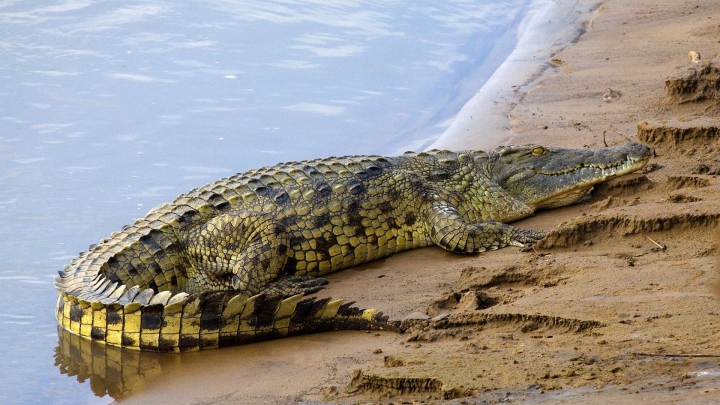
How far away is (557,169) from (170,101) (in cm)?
441

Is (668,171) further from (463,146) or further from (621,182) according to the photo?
(463,146)

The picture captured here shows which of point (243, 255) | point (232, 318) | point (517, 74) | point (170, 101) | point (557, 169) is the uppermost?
point (517, 74)

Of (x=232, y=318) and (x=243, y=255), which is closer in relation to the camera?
(x=232, y=318)

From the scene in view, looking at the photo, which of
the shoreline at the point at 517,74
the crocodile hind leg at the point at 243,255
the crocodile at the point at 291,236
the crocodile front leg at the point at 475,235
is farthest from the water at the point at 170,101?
the crocodile front leg at the point at 475,235

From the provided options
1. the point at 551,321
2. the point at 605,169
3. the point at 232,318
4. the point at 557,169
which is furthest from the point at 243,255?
the point at 605,169

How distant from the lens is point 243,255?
533cm

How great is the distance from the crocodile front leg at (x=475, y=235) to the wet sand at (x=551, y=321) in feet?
0.34

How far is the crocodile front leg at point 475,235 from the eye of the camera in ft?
18.6

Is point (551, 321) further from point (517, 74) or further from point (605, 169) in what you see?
point (517, 74)

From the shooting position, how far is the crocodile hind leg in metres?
5.31

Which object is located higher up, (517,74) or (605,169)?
(517,74)

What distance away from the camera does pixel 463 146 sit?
7.58 m

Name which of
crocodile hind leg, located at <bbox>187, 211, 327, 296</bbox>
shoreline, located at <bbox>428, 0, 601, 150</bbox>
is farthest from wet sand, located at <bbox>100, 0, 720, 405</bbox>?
shoreline, located at <bbox>428, 0, 601, 150</bbox>

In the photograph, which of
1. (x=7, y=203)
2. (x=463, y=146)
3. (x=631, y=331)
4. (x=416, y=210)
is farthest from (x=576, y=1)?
(x=631, y=331)
